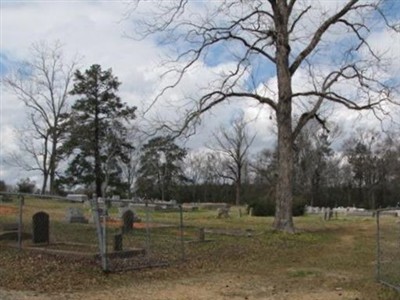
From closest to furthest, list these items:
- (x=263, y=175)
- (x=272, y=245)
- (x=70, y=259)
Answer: (x=70, y=259), (x=272, y=245), (x=263, y=175)

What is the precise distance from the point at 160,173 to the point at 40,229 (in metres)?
83.1

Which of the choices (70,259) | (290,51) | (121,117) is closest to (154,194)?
(121,117)

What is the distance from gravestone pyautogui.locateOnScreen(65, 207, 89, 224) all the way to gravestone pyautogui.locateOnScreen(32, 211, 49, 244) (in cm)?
982

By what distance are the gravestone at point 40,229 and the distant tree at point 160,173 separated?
73.2 metres

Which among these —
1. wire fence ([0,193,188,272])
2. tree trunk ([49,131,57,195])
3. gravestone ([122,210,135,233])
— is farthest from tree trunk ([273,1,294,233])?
tree trunk ([49,131,57,195])

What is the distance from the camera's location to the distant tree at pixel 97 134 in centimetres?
7769

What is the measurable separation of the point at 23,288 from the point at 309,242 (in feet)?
43.9

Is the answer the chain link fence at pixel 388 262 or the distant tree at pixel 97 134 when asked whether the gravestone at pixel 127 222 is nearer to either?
the chain link fence at pixel 388 262

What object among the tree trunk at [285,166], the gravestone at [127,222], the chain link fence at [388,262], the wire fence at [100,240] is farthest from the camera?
the tree trunk at [285,166]

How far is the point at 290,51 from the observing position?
2725 centimetres

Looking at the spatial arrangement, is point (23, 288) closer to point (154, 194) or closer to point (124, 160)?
point (124, 160)

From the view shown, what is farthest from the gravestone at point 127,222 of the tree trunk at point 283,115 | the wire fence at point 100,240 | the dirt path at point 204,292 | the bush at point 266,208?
the bush at point 266,208

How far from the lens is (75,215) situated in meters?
29.0

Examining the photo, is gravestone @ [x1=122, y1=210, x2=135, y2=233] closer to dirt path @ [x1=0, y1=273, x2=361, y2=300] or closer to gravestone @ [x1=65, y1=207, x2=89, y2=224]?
gravestone @ [x1=65, y1=207, x2=89, y2=224]
